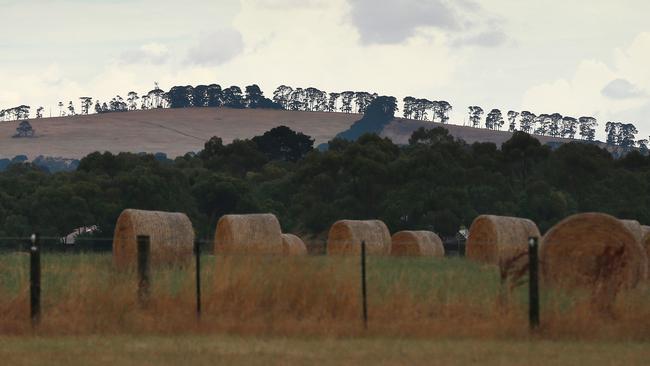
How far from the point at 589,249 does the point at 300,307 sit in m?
11.0

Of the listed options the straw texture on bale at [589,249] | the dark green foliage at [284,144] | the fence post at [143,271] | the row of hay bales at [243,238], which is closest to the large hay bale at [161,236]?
the row of hay bales at [243,238]

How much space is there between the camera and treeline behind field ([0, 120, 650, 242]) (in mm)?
80125

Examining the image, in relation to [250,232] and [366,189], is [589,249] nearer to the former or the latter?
[250,232]

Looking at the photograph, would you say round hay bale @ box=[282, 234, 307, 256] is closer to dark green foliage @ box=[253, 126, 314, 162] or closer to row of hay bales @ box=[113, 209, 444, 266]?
row of hay bales @ box=[113, 209, 444, 266]

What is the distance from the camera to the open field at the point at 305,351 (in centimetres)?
1672

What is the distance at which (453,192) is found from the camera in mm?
86000

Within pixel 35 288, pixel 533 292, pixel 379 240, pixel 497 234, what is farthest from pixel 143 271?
pixel 379 240

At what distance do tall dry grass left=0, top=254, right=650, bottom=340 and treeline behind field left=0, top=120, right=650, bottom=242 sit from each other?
5507 cm

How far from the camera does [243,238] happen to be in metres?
43.9

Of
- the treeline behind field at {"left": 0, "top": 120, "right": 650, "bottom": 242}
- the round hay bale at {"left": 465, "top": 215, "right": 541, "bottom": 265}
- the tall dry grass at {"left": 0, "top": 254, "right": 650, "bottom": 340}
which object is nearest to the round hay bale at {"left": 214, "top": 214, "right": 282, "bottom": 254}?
the round hay bale at {"left": 465, "top": 215, "right": 541, "bottom": 265}

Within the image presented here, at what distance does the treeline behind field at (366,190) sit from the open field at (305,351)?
5787 cm

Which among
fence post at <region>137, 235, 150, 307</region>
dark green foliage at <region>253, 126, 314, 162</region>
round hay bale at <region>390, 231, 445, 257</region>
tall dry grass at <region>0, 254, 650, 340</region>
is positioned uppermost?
dark green foliage at <region>253, 126, 314, 162</region>

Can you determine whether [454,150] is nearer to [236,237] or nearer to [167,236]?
[236,237]

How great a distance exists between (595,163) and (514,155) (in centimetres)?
842
